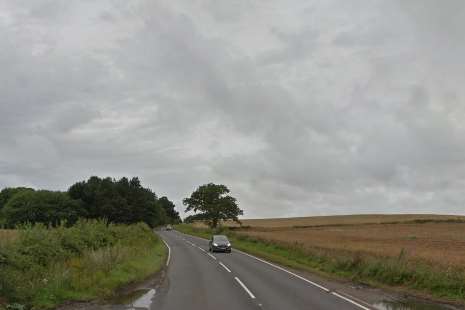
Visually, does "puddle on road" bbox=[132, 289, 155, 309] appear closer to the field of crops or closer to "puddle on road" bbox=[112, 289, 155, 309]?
"puddle on road" bbox=[112, 289, 155, 309]

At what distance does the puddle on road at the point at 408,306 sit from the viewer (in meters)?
15.1

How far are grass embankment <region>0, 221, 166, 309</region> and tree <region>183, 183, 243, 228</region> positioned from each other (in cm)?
9079

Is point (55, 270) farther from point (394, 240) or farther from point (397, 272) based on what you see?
point (394, 240)

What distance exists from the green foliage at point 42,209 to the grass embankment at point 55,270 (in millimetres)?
82335

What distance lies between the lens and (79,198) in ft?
374

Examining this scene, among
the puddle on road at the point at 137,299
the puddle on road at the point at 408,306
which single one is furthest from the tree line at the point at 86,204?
the puddle on road at the point at 408,306

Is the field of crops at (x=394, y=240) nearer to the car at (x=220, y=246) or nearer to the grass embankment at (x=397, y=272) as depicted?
the grass embankment at (x=397, y=272)

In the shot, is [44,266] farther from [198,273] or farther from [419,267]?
[419,267]

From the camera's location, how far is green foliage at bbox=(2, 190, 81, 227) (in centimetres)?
10262

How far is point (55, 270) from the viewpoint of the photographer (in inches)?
666

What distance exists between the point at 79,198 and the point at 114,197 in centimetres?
804

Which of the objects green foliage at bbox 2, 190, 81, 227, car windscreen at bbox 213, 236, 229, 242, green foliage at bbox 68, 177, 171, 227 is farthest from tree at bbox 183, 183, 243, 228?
car windscreen at bbox 213, 236, 229, 242

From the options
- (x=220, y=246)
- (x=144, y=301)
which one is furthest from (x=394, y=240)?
(x=144, y=301)

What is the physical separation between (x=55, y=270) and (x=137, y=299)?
10.1ft
